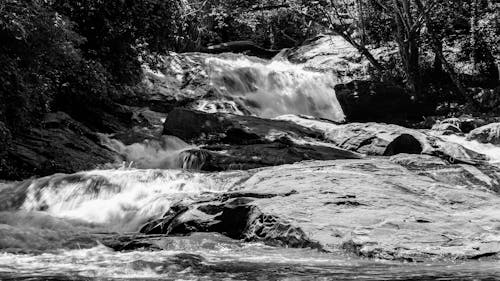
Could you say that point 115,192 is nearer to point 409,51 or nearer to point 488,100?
point 409,51

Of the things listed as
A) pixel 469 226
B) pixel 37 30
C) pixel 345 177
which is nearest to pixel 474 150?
pixel 345 177

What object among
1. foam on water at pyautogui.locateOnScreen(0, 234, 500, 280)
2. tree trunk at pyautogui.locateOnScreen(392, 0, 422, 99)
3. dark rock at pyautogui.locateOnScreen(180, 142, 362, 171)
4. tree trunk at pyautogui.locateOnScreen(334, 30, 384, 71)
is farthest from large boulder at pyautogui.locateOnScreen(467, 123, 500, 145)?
foam on water at pyautogui.locateOnScreen(0, 234, 500, 280)

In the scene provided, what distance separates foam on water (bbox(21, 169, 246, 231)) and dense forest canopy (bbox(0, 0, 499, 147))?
142cm

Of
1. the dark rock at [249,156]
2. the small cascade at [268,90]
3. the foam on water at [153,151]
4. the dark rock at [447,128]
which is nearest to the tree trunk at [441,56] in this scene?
the dark rock at [447,128]

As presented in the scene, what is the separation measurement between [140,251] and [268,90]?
16376 mm

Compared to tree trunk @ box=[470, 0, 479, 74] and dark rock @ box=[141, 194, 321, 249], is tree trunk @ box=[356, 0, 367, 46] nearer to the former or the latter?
tree trunk @ box=[470, 0, 479, 74]

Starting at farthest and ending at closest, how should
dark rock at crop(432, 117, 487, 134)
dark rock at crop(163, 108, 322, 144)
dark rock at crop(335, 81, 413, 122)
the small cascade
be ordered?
the small cascade → dark rock at crop(335, 81, 413, 122) → dark rock at crop(432, 117, 487, 134) → dark rock at crop(163, 108, 322, 144)

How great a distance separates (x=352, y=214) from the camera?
6.86 metres

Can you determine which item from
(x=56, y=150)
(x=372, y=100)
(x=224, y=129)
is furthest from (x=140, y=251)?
(x=372, y=100)

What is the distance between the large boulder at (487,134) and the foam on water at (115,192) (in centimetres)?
878

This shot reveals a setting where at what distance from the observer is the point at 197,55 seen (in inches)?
925

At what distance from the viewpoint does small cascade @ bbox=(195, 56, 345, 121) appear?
2097cm

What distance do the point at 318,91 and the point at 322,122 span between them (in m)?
5.55

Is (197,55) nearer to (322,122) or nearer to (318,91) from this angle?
(318,91)
